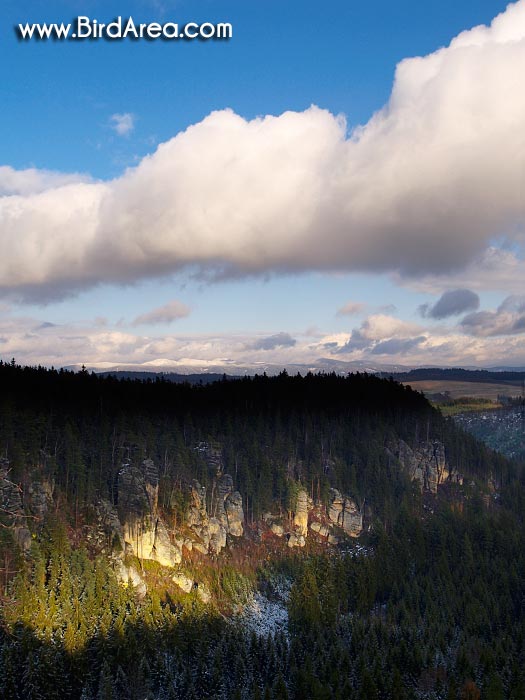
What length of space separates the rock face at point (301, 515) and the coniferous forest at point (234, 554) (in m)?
0.57

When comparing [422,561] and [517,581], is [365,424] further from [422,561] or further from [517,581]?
[517,581]

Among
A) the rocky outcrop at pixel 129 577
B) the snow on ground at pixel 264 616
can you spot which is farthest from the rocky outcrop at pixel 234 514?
the rocky outcrop at pixel 129 577

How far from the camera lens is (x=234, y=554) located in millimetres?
141250

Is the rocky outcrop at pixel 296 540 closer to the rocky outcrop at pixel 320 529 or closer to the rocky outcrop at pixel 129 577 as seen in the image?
the rocky outcrop at pixel 320 529

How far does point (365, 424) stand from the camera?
198875mm

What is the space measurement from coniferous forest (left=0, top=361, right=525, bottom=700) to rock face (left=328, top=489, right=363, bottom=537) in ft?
1.40

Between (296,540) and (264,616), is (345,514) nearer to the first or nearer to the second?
(296,540)

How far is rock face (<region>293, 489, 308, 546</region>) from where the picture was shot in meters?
157

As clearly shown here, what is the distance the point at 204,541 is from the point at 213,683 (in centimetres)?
4886

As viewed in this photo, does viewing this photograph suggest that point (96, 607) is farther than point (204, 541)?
No

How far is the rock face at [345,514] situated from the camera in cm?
16425

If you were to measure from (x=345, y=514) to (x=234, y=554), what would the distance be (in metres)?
41.1

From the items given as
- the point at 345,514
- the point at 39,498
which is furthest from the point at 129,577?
the point at 345,514

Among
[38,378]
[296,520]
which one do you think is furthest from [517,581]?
[38,378]
